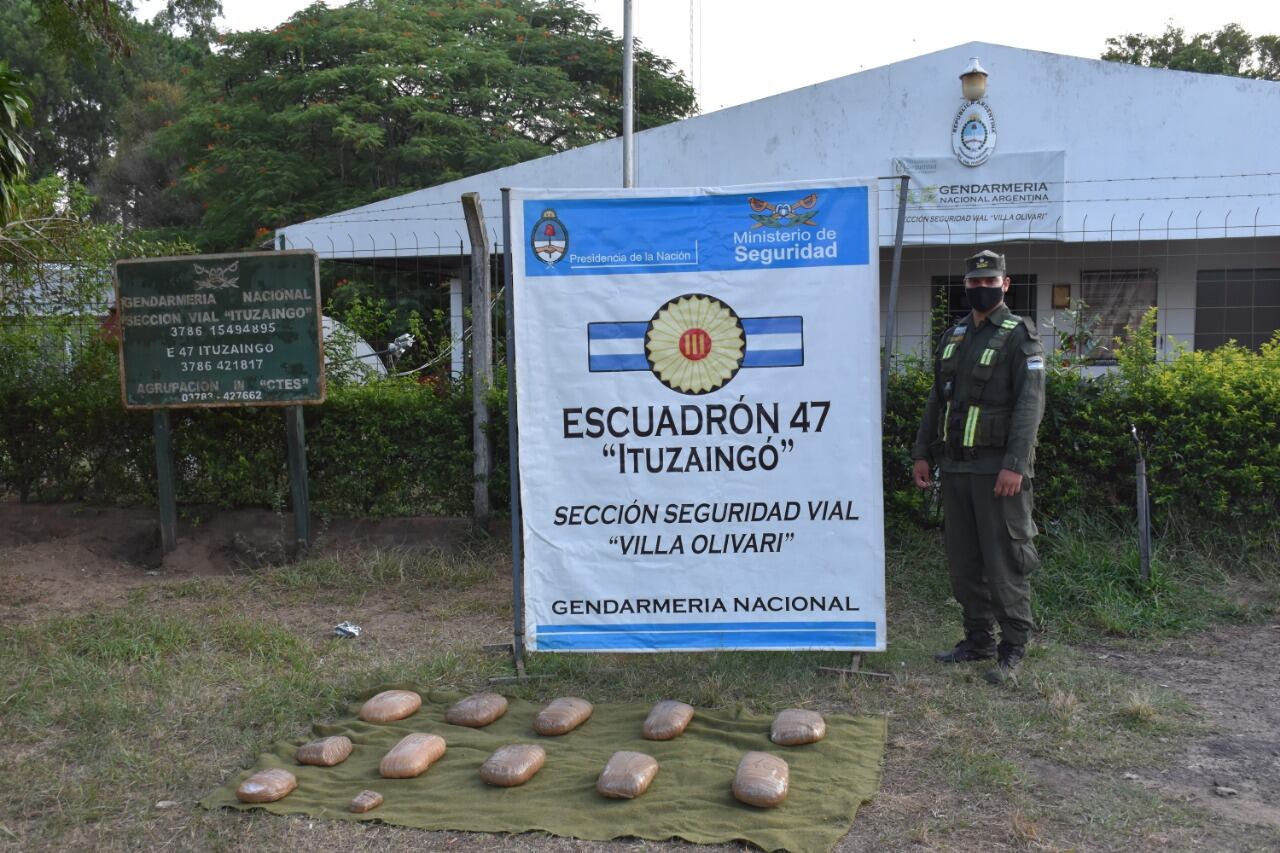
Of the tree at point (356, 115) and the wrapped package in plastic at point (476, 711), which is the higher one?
the tree at point (356, 115)

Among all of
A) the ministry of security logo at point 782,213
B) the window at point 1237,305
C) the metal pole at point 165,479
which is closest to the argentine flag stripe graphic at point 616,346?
the ministry of security logo at point 782,213

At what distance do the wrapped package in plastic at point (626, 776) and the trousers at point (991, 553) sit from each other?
1926mm

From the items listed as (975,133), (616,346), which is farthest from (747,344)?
(975,133)

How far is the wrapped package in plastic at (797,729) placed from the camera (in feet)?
12.7

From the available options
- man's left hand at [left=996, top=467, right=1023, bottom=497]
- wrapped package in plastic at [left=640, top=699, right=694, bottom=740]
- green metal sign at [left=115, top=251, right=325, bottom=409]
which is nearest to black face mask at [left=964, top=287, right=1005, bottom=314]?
man's left hand at [left=996, top=467, right=1023, bottom=497]

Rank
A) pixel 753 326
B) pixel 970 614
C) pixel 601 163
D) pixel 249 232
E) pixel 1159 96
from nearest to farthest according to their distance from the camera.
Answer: pixel 753 326 → pixel 970 614 → pixel 1159 96 → pixel 601 163 → pixel 249 232

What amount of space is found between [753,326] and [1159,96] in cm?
915

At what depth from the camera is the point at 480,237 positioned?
6.55 metres

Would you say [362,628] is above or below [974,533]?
below

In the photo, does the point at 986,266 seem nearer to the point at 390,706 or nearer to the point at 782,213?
the point at 782,213

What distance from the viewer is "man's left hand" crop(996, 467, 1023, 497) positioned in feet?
14.9

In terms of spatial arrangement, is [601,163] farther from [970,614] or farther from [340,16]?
Answer: [340,16]

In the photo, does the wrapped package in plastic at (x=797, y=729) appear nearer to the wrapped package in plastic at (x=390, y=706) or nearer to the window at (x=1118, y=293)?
the wrapped package in plastic at (x=390, y=706)

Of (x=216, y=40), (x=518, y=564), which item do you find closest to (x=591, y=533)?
(x=518, y=564)
